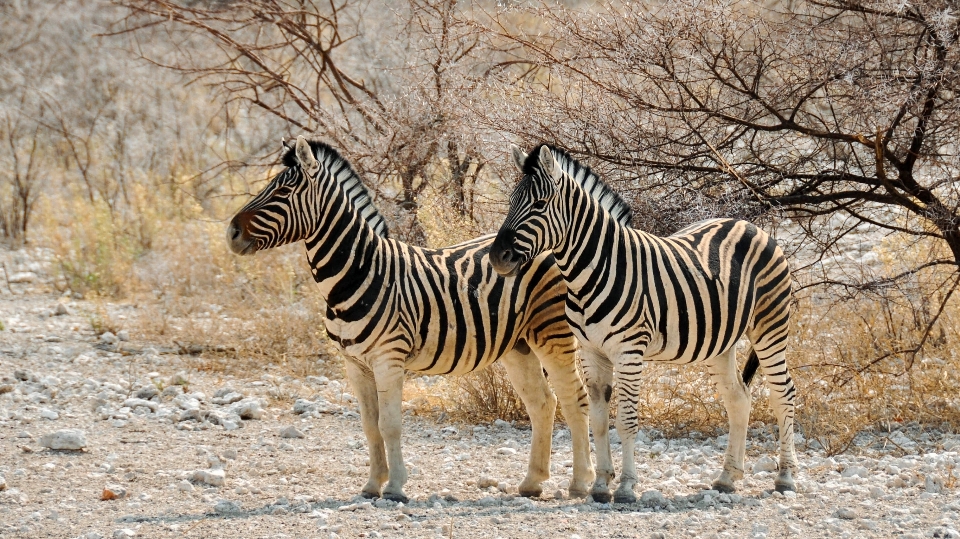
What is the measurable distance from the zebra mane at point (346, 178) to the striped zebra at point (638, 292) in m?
0.98

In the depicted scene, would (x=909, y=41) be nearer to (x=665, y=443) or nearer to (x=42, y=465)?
(x=665, y=443)

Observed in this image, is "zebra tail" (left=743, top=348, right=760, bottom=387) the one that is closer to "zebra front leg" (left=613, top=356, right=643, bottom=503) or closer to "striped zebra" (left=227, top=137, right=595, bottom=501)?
"striped zebra" (left=227, top=137, right=595, bottom=501)

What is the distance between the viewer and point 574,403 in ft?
21.4

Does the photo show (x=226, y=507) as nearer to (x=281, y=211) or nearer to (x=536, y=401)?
(x=281, y=211)

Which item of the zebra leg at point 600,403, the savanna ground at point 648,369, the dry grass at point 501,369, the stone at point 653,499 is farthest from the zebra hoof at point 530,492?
the dry grass at point 501,369

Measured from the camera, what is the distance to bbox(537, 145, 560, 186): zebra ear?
579 centimetres

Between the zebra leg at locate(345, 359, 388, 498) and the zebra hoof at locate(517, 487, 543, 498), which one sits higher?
the zebra leg at locate(345, 359, 388, 498)

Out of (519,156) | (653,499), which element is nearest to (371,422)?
(653,499)

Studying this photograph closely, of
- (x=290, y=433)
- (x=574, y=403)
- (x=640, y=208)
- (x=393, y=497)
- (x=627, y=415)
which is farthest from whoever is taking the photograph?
(x=290, y=433)

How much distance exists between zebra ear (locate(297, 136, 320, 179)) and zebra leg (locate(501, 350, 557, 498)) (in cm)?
174

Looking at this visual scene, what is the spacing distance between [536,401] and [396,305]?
1.24 meters

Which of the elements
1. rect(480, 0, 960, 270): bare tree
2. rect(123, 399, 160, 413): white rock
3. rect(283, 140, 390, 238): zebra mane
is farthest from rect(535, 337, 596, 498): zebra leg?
rect(123, 399, 160, 413): white rock

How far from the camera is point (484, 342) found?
6.28 meters

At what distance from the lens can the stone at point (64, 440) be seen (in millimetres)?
7180
